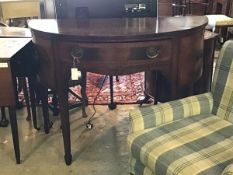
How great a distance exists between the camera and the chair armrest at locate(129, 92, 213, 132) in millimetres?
1387

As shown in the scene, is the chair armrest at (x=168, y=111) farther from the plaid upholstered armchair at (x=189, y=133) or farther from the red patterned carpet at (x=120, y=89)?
the red patterned carpet at (x=120, y=89)

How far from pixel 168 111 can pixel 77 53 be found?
0.51 meters

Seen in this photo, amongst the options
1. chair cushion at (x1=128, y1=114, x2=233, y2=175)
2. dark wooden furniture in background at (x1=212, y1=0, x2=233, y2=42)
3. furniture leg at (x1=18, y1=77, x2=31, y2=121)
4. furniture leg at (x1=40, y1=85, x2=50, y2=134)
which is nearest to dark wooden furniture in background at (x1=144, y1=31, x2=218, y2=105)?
chair cushion at (x1=128, y1=114, x2=233, y2=175)

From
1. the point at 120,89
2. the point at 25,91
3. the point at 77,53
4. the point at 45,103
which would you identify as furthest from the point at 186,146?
the point at 120,89

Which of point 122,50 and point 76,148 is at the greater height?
point 122,50

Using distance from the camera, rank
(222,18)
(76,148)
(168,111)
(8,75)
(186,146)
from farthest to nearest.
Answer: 1. (222,18)
2. (76,148)
3. (8,75)
4. (168,111)
5. (186,146)

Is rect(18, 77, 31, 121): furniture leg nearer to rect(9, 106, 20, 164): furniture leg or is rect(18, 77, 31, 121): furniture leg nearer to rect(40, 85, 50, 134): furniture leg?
rect(40, 85, 50, 134): furniture leg

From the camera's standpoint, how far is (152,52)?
1.52 m

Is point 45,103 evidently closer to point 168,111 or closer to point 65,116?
point 65,116

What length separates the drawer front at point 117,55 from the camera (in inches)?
59.0

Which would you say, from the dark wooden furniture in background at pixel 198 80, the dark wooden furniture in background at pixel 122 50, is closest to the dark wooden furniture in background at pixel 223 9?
the dark wooden furniture in background at pixel 198 80

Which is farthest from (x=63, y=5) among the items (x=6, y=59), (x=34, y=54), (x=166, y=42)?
(x=166, y=42)

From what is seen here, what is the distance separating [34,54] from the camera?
185cm

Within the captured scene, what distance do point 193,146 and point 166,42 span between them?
520 mm
